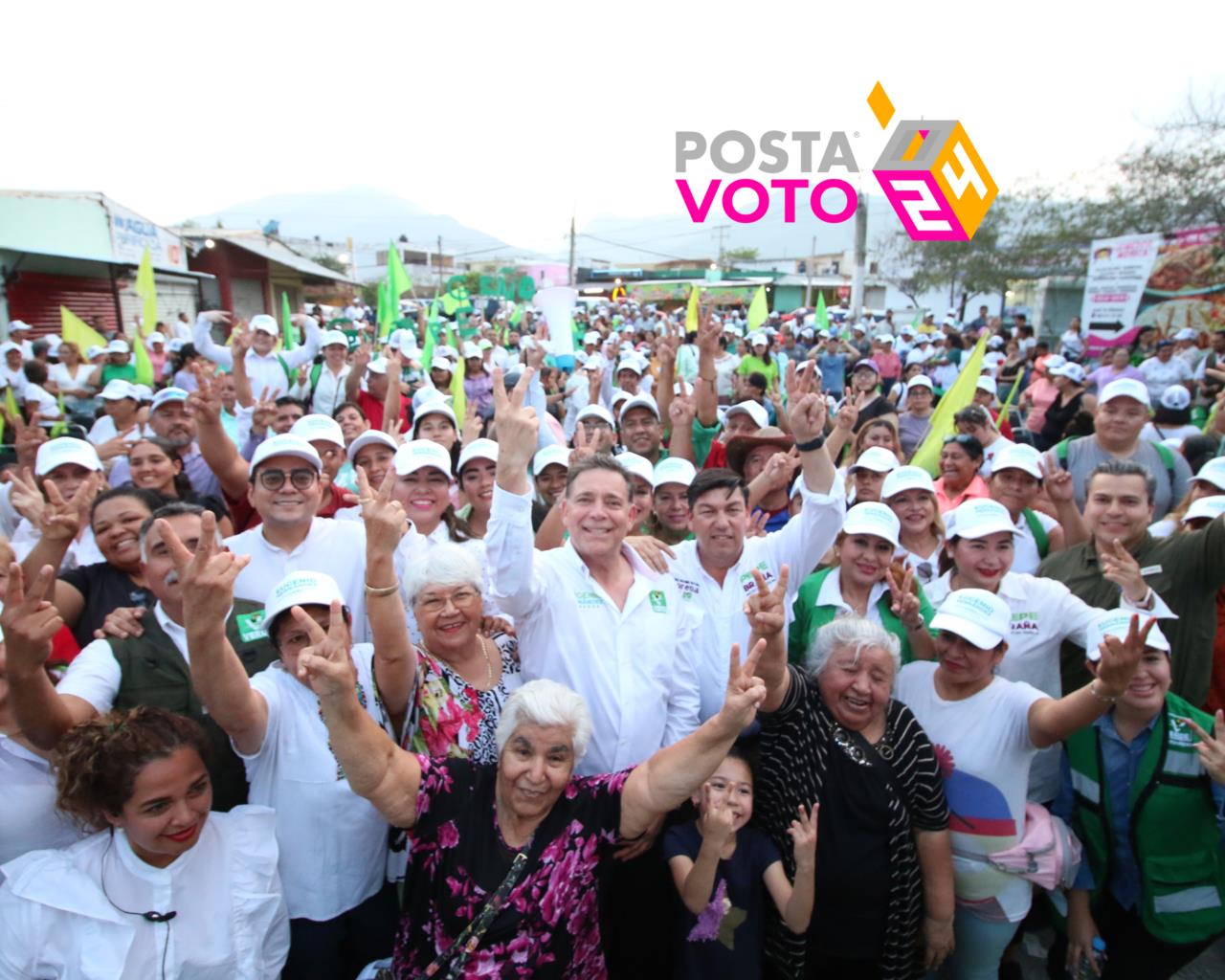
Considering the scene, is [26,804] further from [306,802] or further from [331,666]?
[331,666]

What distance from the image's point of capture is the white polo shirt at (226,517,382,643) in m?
3.01

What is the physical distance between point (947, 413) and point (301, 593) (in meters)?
5.49

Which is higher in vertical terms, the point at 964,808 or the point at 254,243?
the point at 254,243

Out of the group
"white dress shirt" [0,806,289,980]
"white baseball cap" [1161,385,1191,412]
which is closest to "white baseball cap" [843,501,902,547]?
"white dress shirt" [0,806,289,980]

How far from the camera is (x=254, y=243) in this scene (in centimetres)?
2677

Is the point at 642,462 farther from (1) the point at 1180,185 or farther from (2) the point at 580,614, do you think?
(1) the point at 1180,185

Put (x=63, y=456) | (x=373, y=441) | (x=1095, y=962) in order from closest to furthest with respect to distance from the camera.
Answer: (x=1095, y=962), (x=63, y=456), (x=373, y=441)

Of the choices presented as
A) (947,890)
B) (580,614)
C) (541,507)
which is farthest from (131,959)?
(541,507)

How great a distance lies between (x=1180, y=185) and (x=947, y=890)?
2155 centimetres

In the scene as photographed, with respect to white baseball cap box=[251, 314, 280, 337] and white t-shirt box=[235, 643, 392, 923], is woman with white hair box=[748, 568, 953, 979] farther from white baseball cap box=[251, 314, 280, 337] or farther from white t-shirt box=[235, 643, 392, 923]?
white baseball cap box=[251, 314, 280, 337]

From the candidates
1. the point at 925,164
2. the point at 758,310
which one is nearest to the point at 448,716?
the point at 758,310

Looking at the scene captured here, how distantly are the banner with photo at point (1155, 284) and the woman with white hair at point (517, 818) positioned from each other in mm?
17091

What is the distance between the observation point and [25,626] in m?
2.05

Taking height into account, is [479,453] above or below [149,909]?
above
